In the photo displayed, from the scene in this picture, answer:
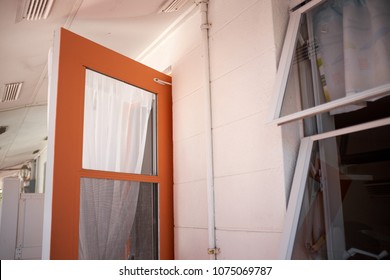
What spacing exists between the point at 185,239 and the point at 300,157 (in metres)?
0.98

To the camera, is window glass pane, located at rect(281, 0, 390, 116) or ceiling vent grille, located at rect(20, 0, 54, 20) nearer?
window glass pane, located at rect(281, 0, 390, 116)

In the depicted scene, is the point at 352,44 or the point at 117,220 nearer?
the point at 352,44

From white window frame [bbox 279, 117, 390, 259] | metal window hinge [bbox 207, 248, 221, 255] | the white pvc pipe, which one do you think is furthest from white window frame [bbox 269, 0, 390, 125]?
metal window hinge [bbox 207, 248, 221, 255]

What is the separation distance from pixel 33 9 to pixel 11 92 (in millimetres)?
1618

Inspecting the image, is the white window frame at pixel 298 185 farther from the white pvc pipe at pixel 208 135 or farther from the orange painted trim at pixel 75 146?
the orange painted trim at pixel 75 146

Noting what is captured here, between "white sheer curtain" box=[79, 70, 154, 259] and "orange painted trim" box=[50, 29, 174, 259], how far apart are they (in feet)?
0.18

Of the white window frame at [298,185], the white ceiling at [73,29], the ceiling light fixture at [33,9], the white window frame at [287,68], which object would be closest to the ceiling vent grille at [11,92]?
the white ceiling at [73,29]

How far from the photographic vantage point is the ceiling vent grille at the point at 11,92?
10.8 feet

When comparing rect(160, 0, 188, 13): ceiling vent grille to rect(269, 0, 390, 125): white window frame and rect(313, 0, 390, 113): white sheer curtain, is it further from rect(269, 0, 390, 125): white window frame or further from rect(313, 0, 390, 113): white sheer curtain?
rect(313, 0, 390, 113): white sheer curtain

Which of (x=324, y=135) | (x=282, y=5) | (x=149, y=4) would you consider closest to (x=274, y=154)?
(x=324, y=135)

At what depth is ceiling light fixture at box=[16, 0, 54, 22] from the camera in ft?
6.75

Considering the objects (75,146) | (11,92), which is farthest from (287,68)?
(11,92)

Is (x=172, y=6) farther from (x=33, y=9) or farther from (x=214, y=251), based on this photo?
(x=214, y=251)

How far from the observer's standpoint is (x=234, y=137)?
1.91m
